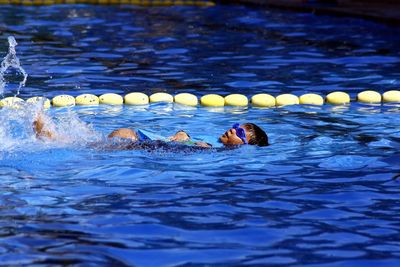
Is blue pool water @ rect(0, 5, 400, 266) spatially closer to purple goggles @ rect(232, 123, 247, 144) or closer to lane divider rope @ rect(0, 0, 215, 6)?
purple goggles @ rect(232, 123, 247, 144)

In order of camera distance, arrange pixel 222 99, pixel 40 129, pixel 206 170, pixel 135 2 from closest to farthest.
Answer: pixel 206 170, pixel 40 129, pixel 222 99, pixel 135 2

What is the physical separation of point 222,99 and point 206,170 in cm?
308

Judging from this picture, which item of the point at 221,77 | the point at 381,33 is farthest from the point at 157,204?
the point at 381,33

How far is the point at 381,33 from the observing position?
1454 centimetres

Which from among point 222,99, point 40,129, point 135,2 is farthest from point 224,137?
point 135,2

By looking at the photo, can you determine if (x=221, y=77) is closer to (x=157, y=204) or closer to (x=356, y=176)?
(x=356, y=176)

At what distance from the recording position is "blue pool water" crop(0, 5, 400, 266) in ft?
15.3

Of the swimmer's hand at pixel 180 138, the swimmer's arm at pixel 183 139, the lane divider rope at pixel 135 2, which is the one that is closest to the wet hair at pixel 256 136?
the swimmer's arm at pixel 183 139

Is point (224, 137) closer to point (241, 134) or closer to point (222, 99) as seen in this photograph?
point (241, 134)

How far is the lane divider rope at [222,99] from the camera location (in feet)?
30.9

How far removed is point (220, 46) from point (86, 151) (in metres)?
6.73

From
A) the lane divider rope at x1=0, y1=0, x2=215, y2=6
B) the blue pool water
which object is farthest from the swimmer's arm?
the lane divider rope at x1=0, y1=0, x2=215, y2=6

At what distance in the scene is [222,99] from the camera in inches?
376

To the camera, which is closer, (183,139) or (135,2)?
A: (183,139)
